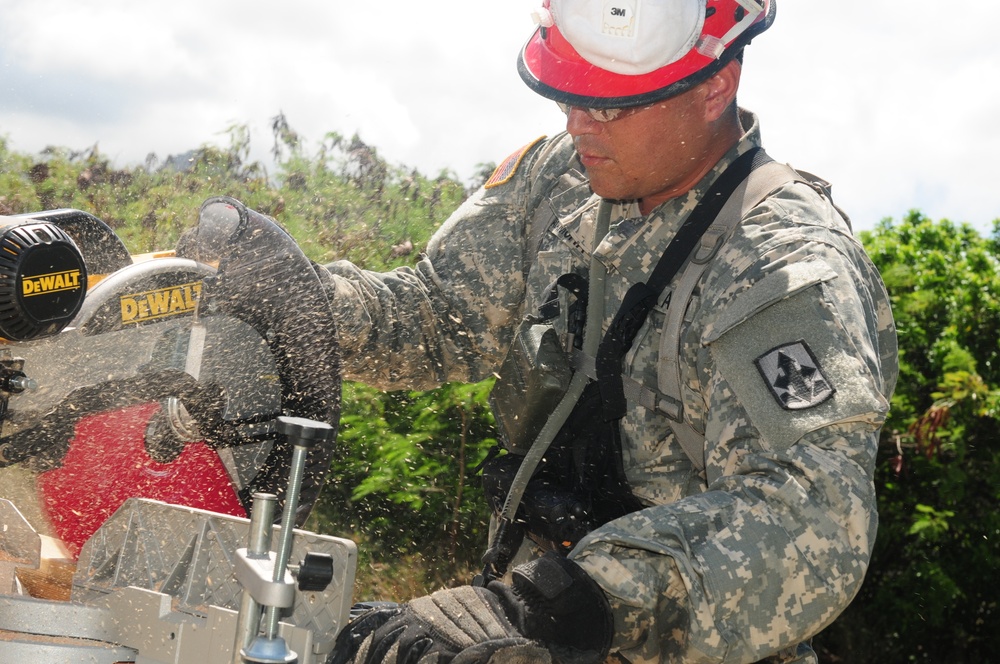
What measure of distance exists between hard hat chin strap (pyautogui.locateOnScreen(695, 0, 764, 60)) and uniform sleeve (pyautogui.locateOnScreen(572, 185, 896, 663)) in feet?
1.93

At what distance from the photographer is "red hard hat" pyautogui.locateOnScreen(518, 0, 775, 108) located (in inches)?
97.3

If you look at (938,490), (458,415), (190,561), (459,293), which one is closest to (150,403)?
(190,561)

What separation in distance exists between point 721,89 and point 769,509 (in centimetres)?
113

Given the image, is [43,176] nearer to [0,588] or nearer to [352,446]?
[352,446]

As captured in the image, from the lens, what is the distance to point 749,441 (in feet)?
7.06

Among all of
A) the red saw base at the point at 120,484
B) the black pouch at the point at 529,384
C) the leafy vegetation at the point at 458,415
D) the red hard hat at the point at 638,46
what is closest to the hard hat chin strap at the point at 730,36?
the red hard hat at the point at 638,46

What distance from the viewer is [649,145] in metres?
2.67

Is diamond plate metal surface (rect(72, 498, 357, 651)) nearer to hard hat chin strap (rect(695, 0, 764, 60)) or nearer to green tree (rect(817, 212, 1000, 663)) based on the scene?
hard hat chin strap (rect(695, 0, 764, 60))

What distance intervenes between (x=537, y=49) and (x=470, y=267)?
2.32 ft

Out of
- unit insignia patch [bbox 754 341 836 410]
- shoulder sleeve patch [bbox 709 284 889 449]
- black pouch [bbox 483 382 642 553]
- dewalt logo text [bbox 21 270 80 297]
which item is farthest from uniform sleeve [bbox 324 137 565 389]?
unit insignia patch [bbox 754 341 836 410]

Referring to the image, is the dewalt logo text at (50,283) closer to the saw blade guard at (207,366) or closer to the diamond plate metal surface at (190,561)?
the saw blade guard at (207,366)

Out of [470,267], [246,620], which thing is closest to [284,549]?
[246,620]

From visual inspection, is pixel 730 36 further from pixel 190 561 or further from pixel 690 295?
pixel 190 561

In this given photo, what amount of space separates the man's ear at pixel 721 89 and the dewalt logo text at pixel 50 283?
4.79 feet
